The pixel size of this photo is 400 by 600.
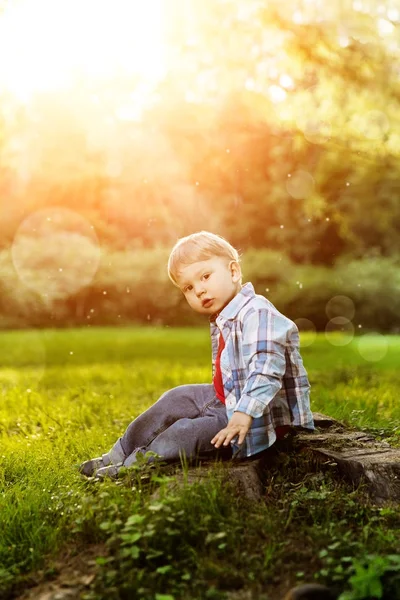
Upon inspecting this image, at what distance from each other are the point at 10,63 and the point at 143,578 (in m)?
8.63

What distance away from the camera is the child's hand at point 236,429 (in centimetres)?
326

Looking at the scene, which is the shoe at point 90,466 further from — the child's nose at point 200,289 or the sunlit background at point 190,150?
the sunlit background at point 190,150

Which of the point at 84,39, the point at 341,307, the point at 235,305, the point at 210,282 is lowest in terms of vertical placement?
the point at 341,307

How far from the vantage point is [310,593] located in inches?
94.4

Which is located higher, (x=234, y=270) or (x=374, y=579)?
(x=234, y=270)

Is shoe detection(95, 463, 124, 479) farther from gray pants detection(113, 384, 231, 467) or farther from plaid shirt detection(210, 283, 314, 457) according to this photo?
plaid shirt detection(210, 283, 314, 457)

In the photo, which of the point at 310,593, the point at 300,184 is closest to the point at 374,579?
the point at 310,593

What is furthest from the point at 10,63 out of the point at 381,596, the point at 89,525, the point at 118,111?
the point at 381,596

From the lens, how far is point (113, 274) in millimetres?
17203

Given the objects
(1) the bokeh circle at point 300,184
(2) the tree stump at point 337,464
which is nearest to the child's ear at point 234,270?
(2) the tree stump at point 337,464

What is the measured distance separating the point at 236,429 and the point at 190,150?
30.4 ft

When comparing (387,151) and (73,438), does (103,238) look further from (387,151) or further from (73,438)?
(73,438)

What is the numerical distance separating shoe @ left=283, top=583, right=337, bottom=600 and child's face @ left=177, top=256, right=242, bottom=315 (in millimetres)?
1582

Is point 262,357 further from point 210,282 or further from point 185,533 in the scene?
point 185,533
